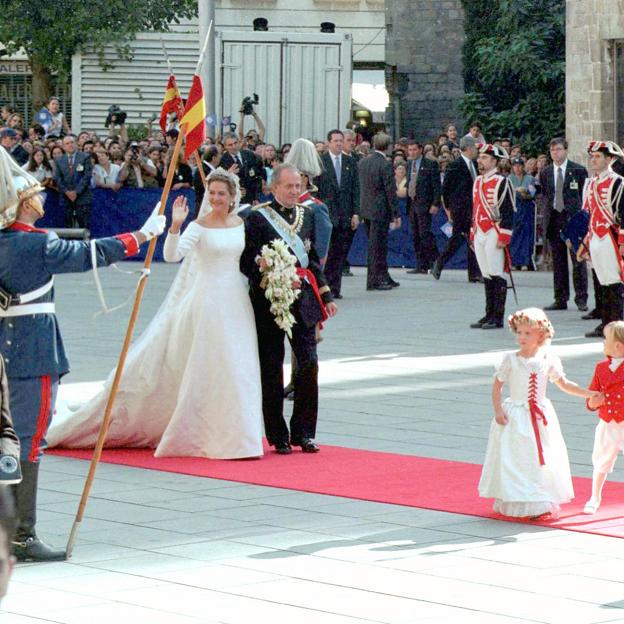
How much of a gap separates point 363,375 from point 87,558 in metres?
6.36

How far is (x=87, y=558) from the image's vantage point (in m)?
7.48

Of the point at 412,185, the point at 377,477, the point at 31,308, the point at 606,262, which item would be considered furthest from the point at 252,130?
the point at 31,308

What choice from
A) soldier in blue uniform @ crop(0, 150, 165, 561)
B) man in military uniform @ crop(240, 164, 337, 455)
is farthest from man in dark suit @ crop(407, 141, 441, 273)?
soldier in blue uniform @ crop(0, 150, 165, 561)

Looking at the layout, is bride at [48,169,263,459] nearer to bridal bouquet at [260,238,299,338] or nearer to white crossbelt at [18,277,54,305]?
bridal bouquet at [260,238,299,338]

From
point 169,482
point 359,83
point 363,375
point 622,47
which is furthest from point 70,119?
point 169,482

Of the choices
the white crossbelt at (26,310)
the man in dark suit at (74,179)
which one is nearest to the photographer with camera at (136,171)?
the man in dark suit at (74,179)

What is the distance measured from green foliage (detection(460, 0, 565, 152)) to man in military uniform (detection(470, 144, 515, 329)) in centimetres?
1816

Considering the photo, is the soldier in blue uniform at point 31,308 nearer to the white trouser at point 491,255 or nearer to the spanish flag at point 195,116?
the spanish flag at point 195,116

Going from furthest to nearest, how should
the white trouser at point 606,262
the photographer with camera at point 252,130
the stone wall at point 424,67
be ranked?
the stone wall at point 424,67 → the photographer with camera at point 252,130 → the white trouser at point 606,262

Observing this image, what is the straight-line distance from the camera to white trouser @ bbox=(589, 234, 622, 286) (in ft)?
50.6

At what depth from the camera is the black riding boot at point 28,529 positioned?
743cm

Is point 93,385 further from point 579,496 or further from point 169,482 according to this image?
point 579,496

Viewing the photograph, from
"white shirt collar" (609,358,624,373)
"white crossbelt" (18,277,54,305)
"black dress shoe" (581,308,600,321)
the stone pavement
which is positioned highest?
"white crossbelt" (18,277,54,305)

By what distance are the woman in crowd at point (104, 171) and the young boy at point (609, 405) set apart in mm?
17526
